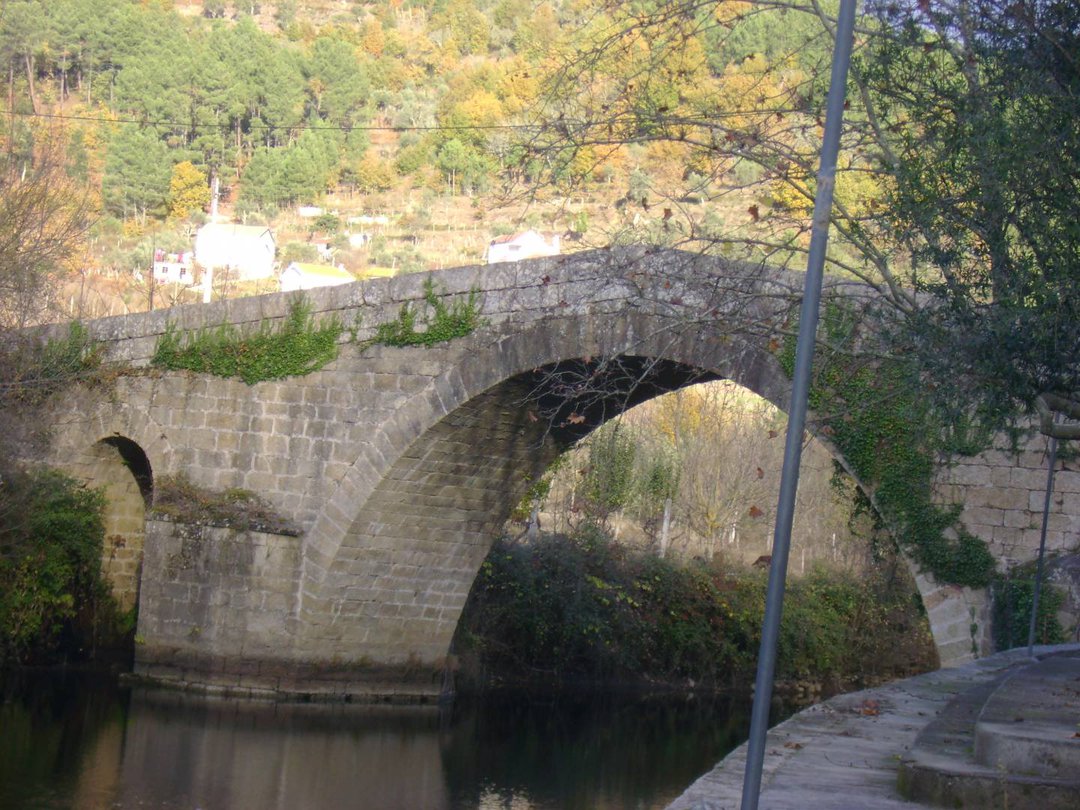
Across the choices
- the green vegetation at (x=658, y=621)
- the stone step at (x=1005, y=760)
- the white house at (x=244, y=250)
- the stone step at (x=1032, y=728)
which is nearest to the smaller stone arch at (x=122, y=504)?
the green vegetation at (x=658, y=621)

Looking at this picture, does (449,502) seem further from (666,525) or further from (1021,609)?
(666,525)

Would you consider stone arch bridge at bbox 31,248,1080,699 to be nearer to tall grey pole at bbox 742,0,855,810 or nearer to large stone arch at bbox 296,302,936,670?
large stone arch at bbox 296,302,936,670

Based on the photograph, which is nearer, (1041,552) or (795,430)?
(795,430)

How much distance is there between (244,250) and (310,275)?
210 cm

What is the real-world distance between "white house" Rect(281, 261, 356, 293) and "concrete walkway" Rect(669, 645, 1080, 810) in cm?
3184

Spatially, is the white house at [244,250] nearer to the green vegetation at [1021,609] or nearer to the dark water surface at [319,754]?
the dark water surface at [319,754]

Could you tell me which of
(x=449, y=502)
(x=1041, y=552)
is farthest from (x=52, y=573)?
(x=1041, y=552)

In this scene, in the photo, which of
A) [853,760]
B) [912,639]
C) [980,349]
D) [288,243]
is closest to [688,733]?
[912,639]

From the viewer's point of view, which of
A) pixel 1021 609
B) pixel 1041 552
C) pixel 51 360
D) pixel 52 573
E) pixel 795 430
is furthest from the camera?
pixel 51 360

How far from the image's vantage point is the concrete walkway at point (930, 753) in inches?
173

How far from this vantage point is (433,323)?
447 inches

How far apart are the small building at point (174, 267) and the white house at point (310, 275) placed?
8.44 ft

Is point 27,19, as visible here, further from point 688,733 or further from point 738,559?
point 688,733

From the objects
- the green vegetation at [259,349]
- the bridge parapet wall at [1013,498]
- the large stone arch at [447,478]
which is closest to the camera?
the bridge parapet wall at [1013,498]
